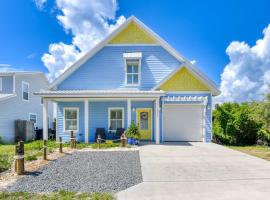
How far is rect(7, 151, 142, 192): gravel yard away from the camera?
689 cm

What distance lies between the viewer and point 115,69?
1889cm

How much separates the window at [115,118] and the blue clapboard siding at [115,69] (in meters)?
1.73

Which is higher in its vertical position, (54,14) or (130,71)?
(54,14)

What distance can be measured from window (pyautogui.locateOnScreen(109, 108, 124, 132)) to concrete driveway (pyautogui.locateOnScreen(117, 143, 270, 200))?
7.20 m

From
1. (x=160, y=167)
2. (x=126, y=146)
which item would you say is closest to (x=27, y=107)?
(x=126, y=146)

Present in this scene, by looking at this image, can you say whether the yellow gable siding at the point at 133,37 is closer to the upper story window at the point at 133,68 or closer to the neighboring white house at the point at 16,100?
the upper story window at the point at 133,68

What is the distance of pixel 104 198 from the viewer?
235 inches

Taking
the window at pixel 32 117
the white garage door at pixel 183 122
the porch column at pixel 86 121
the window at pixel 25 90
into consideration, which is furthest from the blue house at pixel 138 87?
the window at pixel 32 117

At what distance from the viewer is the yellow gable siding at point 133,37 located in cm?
1902

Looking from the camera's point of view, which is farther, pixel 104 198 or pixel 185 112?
pixel 185 112

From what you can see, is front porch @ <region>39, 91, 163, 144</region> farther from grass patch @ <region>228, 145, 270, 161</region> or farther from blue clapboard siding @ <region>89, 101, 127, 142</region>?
grass patch @ <region>228, 145, 270, 161</region>

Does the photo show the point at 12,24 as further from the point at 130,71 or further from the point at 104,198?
the point at 104,198

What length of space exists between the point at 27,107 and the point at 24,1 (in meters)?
11.1

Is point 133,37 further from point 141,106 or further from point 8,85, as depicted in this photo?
point 8,85
